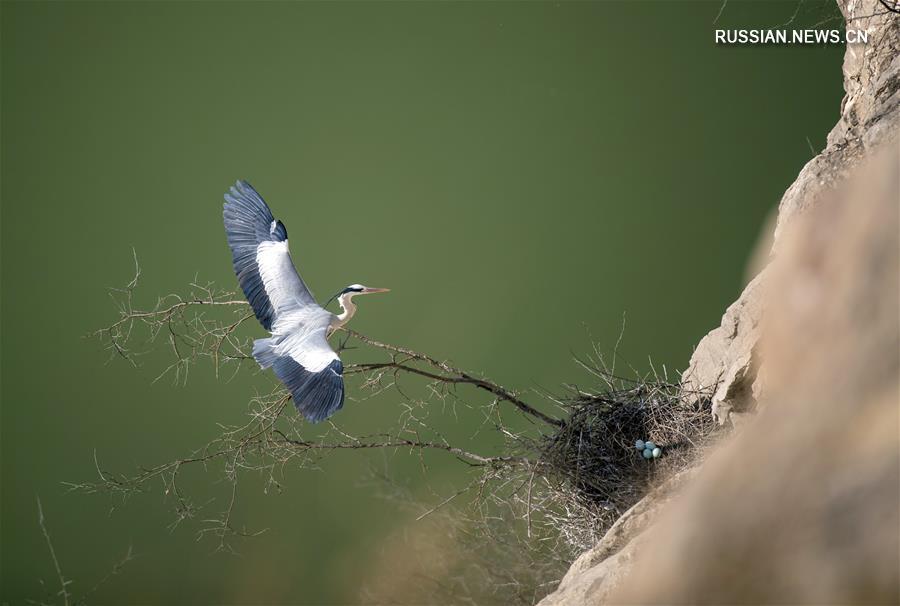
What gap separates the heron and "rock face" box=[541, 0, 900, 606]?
94 cm

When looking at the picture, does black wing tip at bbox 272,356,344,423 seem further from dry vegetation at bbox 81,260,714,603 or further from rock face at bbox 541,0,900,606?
rock face at bbox 541,0,900,606

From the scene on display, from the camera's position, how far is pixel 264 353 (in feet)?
6.03

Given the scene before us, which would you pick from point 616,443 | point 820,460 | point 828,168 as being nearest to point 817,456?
point 820,460

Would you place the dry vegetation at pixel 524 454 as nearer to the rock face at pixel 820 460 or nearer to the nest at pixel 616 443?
the nest at pixel 616 443

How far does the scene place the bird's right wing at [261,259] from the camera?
6.47ft

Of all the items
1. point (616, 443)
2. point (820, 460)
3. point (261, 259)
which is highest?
point (261, 259)

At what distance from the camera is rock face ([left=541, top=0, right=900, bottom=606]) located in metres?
0.69

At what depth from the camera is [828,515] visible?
0.70 meters

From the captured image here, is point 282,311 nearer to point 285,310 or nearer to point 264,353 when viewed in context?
point 285,310

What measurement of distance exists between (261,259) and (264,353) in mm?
274

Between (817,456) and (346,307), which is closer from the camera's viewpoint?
(817,456)

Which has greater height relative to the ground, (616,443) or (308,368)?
(308,368)

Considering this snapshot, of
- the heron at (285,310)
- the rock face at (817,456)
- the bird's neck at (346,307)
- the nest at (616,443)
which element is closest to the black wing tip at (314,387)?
the heron at (285,310)

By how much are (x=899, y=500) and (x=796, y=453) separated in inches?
3.4
